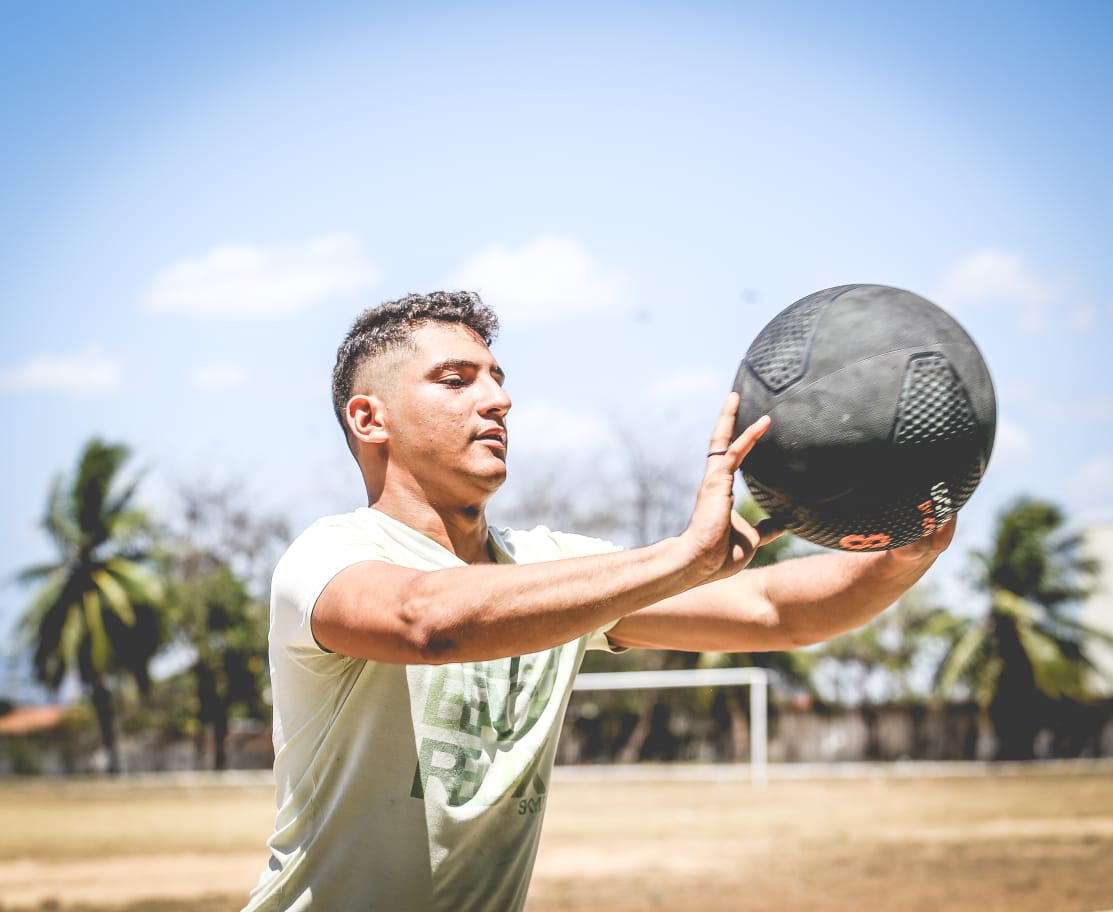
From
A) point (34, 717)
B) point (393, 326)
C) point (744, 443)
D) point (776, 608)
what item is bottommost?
point (34, 717)

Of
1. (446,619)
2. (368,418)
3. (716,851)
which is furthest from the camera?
(716,851)

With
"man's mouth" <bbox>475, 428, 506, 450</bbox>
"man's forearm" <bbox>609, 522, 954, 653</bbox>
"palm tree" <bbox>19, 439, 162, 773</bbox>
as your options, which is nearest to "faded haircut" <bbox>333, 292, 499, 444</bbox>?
"man's mouth" <bbox>475, 428, 506, 450</bbox>

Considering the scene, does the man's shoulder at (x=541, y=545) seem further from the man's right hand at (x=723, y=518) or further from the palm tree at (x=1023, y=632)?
the palm tree at (x=1023, y=632)

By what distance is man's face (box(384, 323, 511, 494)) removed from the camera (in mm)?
3180

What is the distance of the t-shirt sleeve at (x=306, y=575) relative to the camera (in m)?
2.72

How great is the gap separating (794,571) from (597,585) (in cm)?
123

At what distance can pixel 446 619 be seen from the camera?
246 cm

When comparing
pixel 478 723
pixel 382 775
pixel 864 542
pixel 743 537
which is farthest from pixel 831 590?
pixel 382 775

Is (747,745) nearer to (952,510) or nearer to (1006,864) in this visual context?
(1006,864)

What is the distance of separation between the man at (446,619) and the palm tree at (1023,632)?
37330 millimetres

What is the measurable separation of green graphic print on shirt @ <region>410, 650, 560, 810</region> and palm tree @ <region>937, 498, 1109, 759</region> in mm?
37739

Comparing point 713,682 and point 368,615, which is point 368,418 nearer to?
point 368,615

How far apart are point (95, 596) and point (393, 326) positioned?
3829 centimetres

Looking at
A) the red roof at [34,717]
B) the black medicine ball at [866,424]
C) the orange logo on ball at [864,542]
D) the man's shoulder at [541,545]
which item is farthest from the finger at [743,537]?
the red roof at [34,717]
